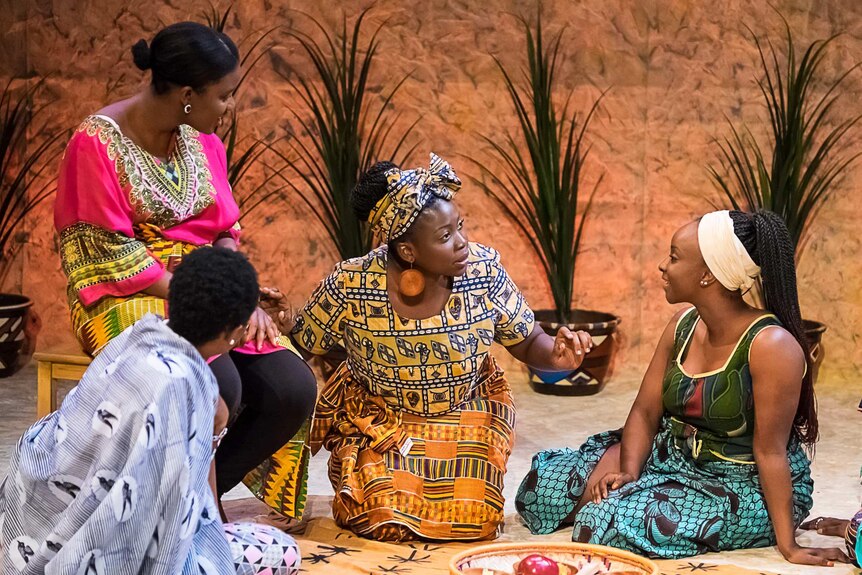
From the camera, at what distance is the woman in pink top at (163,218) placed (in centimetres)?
361

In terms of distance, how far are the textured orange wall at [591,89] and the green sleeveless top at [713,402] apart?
88.8 inches

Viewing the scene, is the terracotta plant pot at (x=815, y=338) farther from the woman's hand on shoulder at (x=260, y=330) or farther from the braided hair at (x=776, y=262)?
the woman's hand on shoulder at (x=260, y=330)

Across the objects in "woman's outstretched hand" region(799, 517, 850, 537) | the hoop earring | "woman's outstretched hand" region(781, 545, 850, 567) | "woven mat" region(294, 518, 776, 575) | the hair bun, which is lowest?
"woven mat" region(294, 518, 776, 575)

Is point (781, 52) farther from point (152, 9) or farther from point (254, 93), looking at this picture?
point (152, 9)

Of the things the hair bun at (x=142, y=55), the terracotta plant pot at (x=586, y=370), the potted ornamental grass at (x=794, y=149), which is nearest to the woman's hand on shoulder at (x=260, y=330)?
the hair bun at (x=142, y=55)

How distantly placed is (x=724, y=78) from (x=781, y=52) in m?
0.28

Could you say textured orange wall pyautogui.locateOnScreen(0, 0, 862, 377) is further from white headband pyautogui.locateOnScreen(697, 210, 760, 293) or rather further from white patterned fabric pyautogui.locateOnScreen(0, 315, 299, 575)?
white patterned fabric pyautogui.locateOnScreen(0, 315, 299, 575)

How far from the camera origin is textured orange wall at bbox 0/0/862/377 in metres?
6.05

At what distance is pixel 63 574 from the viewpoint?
275 centimetres

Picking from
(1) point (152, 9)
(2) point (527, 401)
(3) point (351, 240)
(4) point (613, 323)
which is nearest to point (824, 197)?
(4) point (613, 323)

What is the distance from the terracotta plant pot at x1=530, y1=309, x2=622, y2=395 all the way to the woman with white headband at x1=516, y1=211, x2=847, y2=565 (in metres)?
1.91

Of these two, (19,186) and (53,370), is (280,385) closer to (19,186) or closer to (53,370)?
(53,370)

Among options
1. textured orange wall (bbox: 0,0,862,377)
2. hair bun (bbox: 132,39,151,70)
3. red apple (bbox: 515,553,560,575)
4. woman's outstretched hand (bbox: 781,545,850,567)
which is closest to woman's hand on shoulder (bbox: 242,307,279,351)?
hair bun (bbox: 132,39,151,70)

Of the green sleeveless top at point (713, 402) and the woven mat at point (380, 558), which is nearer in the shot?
the woven mat at point (380, 558)
